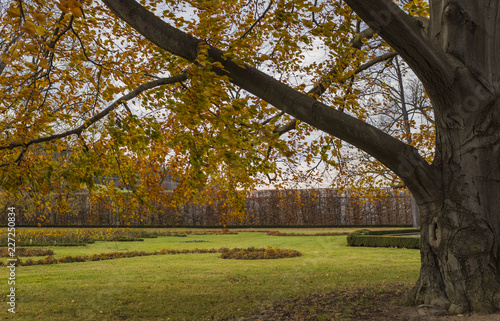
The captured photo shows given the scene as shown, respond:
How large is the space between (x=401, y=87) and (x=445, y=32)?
13.5 meters

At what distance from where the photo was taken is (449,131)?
419 centimetres

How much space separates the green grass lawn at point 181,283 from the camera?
5.01 m

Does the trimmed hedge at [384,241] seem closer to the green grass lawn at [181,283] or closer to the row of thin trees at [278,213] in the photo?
the green grass lawn at [181,283]

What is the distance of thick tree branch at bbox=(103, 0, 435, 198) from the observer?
3.73 meters

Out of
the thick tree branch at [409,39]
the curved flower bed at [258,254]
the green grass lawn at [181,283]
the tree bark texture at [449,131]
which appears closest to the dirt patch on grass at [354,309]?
the tree bark texture at [449,131]

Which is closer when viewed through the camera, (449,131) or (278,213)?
(449,131)

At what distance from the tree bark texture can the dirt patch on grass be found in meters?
0.21

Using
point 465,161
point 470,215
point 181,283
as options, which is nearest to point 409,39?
point 465,161

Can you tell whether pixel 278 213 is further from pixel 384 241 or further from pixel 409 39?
pixel 409 39

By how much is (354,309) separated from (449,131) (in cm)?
243

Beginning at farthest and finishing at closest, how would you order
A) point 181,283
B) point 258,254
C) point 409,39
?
1. point 258,254
2. point 181,283
3. point 409,39

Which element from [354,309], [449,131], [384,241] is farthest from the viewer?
[384,241]

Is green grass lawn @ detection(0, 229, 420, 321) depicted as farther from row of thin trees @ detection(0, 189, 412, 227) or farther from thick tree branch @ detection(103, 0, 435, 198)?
row of thin trees @ detection(0, 189, 412, 227)

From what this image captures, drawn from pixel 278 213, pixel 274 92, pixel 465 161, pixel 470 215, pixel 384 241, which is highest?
pixel 274 92
